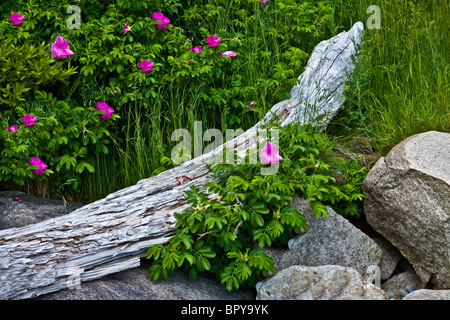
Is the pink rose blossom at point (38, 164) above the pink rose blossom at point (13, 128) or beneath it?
beneath

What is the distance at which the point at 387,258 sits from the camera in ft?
11.6

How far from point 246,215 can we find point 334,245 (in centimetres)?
74

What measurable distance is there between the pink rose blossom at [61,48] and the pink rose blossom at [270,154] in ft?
6.06

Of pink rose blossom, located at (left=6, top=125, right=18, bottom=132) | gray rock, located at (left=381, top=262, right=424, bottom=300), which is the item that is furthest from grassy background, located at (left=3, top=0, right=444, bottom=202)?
gray rock, located at (left=381, top=262, right=424, bottom=300)

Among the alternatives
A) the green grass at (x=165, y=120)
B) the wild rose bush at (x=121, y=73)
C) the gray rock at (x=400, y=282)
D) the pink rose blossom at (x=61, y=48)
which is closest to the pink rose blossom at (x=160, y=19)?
the wild rose bush at (x=121, y=73)

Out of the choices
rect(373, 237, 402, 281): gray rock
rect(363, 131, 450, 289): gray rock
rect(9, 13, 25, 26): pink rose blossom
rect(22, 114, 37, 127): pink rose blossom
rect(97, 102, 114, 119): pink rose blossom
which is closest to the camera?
rect(363, 131, 450, 289): gray rock

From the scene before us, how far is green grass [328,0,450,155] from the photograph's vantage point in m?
3.89

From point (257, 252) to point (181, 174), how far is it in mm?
838

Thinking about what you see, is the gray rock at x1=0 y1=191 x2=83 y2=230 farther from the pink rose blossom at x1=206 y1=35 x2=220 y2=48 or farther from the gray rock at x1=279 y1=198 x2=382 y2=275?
the gray rock at x1=279 y1=198 x2=382 y2=275

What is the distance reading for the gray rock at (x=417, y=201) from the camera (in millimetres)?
3100

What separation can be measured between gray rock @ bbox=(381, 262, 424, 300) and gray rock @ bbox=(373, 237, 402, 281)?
0.19 ft

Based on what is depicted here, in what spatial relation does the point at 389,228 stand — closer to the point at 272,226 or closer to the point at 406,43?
the point at 272,226

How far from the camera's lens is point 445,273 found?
124 inches

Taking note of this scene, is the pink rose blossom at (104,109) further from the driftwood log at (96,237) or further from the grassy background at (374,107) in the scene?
the driftwood log at (96,237)
